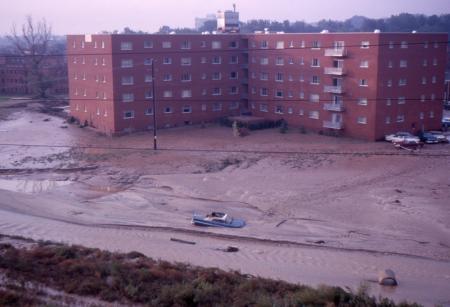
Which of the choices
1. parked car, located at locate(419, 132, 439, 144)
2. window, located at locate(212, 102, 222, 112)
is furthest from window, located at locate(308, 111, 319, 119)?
window, located at locate(212, 102, 222, 112)

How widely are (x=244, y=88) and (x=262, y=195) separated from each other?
707 inches

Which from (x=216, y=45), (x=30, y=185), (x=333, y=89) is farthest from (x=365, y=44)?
(x=30, y=185)

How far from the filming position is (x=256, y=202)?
19031 mm

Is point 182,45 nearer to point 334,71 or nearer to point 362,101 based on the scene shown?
point 334,71

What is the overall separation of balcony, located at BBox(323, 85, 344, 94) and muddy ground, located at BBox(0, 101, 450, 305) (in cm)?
255

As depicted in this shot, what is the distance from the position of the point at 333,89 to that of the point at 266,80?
563 cm

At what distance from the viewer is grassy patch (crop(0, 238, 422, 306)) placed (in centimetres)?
880

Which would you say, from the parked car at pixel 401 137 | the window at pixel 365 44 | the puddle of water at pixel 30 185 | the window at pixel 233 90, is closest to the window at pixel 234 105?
the window at pixel 233 90

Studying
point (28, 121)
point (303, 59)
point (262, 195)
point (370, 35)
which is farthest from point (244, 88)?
point (262, 195)

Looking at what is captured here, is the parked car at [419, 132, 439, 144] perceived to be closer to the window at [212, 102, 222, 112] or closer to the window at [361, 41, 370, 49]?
the window at [361, 41, 370, 49]

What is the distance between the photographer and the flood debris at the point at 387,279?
39.8 ft

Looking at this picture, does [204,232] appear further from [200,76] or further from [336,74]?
[200,76]

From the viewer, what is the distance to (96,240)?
15.2 metres

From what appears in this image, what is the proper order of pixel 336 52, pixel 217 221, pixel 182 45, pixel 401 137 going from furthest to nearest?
pixel 182 45 → pixel 336 52 → pixel 401 137 → pixel 217 221
